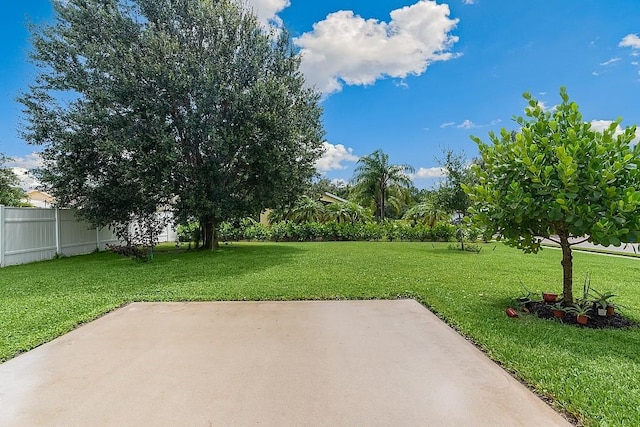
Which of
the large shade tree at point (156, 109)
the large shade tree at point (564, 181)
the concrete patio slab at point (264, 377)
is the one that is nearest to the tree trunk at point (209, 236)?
the large shade tree at point (156, 109)

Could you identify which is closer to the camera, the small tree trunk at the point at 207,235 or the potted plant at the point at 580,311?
the potted plant at the point at 580,311

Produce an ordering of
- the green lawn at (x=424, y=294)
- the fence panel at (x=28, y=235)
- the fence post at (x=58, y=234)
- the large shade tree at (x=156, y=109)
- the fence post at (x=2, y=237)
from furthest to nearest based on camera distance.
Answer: the fence post at (x=58, y=234), the large shade tree at (x=156, y=109), the fence panel at (x=28, y=235), the fence post at (x=2, y=237), the green lawn at (x=424, y=294)

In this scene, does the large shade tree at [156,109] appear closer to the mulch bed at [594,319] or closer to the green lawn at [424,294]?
the green lawn at [424,294]

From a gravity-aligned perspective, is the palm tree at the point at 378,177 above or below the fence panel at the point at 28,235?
above

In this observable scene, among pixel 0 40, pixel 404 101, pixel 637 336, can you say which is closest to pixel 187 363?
pixel 637 336

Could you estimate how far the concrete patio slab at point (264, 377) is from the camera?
7.96 ft

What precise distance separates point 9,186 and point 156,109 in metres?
14.9

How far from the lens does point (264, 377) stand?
2.99 metres

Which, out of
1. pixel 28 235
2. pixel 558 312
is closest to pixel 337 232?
pixel 28 235

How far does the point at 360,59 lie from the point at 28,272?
1229 cm

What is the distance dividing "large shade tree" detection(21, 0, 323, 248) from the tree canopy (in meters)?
9.49

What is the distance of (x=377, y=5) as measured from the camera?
1168cm

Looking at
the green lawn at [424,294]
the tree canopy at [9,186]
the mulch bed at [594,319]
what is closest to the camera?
the green lawn at [424,294]

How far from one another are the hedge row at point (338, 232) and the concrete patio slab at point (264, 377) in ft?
49.3
